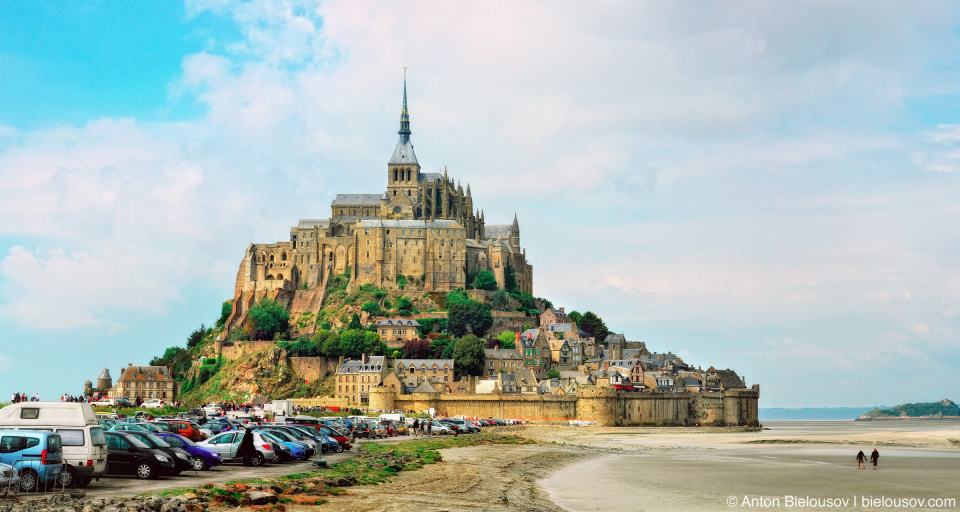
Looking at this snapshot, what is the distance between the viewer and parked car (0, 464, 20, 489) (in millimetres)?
20486

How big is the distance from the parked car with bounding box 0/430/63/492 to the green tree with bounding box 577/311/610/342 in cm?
11585

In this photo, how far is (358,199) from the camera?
455ft

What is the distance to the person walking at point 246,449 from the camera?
30.8 meters

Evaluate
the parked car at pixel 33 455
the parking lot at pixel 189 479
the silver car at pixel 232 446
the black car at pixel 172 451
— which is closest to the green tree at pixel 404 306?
the parking lot at pixel 189 479

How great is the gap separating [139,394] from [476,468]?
85.8 meters

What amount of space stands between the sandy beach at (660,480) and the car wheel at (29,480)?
6571mm

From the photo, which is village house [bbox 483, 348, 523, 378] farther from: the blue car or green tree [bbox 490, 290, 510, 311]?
the blue car

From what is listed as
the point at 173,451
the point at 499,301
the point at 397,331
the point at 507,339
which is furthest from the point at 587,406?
the point at 173,451

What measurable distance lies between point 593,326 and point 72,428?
118 m

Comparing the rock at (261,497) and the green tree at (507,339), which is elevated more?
the green tree at (507,339)

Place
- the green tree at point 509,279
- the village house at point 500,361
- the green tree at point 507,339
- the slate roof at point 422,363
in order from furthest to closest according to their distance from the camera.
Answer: the green tree at point 509,279 → the green tree at point 507,339 → the village house at point 500,361 → the slate roof at point 422,363

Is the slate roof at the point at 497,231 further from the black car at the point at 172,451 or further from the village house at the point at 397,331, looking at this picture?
the black car at the point at 172,451

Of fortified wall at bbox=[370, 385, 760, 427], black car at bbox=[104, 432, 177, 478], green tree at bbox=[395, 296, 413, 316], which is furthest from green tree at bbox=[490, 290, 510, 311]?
black car at bbox=[104, 432, 177, 478]

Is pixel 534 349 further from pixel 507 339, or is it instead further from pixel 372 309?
pixel 372 309
